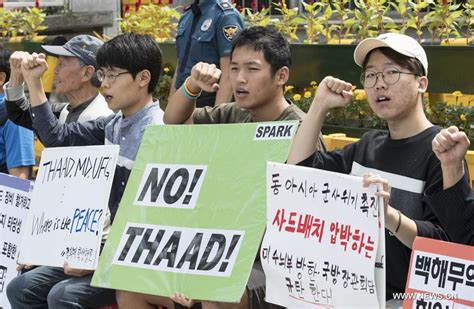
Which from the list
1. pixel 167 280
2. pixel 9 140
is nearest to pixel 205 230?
pixel 167 280

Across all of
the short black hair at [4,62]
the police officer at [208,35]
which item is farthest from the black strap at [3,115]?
the police officer at [208,35]

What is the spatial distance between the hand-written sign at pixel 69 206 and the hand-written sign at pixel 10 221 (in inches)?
10.7

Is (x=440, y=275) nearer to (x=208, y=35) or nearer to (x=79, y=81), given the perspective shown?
(x=79, y=81)

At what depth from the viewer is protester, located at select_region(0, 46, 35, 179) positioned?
6.39m

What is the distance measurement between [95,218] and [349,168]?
1.26m

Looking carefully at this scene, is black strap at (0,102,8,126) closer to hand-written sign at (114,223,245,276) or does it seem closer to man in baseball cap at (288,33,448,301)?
hand-written sign at (114,223,245,276)

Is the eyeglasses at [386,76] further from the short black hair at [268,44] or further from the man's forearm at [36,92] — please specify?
the man's forearm at [36,92]

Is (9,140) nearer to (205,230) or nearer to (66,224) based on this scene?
(66,224)

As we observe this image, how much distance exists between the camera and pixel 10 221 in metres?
5.54

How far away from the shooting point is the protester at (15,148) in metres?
6.39

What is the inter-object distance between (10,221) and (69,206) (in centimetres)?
67

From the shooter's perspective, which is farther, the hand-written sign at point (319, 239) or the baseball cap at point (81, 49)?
the baseball cap at point (81, 49)

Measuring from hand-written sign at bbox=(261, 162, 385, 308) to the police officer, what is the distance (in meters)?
2.34

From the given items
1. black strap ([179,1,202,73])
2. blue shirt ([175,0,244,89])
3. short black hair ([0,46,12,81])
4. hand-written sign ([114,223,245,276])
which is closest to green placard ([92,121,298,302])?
hand-written sign ([114,223,245,276])
